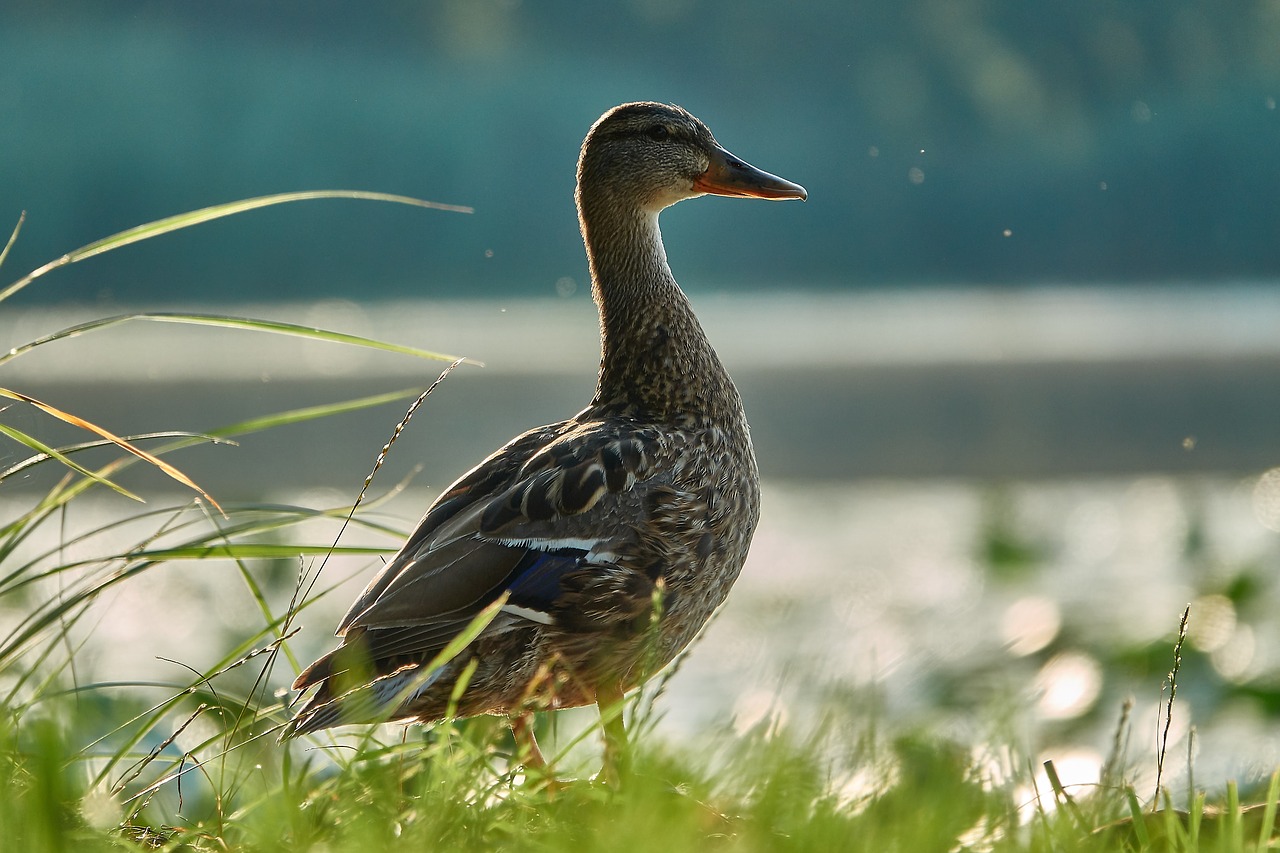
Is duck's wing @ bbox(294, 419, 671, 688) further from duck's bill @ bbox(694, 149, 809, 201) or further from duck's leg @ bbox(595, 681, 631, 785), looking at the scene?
duck's bill @ bbox(694, 149, 809, 201)

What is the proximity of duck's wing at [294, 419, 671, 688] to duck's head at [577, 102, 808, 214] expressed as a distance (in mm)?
639

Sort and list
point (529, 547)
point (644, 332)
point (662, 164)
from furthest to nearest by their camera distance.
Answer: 1. point (662, 164)
2. point (644, 332)
3. point (529, 547)

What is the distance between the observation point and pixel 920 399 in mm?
6984

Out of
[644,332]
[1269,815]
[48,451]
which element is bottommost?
[1269,815]

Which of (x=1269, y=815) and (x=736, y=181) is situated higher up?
(x=736, y=181)

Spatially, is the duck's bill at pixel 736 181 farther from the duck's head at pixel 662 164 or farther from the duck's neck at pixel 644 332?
the duck's neck at pixel 644 332

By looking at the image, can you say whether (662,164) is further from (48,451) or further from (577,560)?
(48,451)

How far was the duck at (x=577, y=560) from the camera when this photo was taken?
1.93 metres

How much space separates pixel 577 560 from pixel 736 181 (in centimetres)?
97

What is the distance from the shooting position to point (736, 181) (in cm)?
272

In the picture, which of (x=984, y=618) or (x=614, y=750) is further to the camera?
(x=984, y=618)

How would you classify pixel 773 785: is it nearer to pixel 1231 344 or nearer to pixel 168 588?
pixel 168 588

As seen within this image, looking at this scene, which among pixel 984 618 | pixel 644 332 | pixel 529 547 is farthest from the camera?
pixel 984 618

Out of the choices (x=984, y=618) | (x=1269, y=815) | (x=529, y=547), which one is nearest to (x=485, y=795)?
(x=529, y=547)
